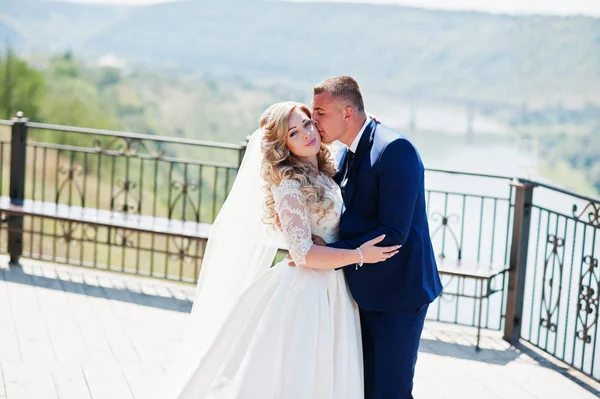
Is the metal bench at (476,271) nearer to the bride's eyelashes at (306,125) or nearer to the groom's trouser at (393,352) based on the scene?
the groom's trouser at (393,352)

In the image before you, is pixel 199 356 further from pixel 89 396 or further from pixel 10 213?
pixel 10 213

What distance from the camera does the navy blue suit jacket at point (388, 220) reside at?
2908 millimetres

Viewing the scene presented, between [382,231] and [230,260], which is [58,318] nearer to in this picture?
[230,260]

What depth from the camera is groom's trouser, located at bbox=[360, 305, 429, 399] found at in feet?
10.0

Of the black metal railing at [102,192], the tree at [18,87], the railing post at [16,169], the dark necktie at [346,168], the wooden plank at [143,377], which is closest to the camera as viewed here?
the dark necktie at [346,168]

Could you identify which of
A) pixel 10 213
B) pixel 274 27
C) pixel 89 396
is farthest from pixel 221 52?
pixel 89 396

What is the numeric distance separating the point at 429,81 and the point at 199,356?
2987 centimetres

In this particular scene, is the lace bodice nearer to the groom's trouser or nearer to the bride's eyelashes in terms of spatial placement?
the bride's eyelashes

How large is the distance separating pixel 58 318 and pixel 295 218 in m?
2.87

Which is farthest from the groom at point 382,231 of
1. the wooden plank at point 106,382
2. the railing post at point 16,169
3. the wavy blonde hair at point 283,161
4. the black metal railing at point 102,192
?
the railing post at point 16,169

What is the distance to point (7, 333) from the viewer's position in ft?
16.2

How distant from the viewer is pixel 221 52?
38.3 m

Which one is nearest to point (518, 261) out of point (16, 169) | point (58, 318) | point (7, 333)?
point (58, 318)

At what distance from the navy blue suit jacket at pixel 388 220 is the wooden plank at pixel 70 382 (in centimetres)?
174
